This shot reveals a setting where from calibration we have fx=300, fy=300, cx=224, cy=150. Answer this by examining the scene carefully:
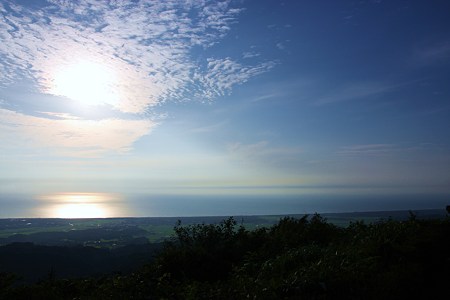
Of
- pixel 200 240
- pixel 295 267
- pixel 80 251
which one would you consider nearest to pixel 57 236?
pixel 80 251

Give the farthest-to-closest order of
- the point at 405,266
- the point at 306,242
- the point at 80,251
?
the point at 80,251 → the point at 306,242 → the point at 405,266

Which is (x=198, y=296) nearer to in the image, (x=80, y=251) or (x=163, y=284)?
(x=163, y=284)

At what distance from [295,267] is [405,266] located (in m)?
3.58

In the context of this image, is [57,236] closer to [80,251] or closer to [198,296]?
[80,251]

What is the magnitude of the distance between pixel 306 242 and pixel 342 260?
569cm

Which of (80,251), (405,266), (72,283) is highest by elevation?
(405,266)

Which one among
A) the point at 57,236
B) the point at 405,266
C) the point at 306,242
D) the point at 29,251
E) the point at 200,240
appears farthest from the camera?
the point at 57,236

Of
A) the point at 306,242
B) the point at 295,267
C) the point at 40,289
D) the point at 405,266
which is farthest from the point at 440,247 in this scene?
the point at 40,289

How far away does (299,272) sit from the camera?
9.23m

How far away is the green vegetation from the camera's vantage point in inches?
297

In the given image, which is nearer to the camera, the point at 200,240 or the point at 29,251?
the point at 200,240

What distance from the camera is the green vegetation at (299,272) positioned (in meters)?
7.53

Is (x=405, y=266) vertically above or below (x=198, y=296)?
above

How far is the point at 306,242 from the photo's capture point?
15.1 metres
